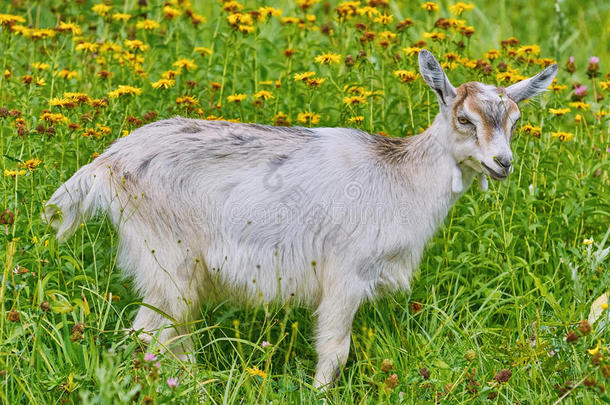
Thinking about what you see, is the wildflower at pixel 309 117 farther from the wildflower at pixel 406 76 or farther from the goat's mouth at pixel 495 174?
the goat's mouth at pixel 495 174

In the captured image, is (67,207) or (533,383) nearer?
(533,383)

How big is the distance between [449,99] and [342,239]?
0.97 metres

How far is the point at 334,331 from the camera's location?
182 inches

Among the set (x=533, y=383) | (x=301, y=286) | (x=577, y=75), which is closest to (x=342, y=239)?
(x=301, y=286)

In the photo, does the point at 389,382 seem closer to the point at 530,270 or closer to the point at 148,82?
the point at 530,270

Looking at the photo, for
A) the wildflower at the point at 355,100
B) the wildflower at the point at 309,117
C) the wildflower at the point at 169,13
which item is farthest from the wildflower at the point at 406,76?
the wildflower at the point at 169,13

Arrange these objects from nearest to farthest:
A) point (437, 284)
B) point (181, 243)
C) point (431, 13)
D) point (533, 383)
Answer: point (533, 383)
point (181, 243)
point (437, 284)
point (431, 13)

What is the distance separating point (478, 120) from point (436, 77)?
383 millimetres

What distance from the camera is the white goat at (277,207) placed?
4457mm

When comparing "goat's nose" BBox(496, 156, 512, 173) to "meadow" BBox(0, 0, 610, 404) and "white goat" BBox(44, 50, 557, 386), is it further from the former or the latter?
"meadow" BBox(0, 0, 610, 404)

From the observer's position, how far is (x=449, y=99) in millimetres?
4578

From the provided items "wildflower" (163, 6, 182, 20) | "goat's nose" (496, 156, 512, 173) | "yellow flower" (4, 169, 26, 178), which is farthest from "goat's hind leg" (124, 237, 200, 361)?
"wildflower" (163, 6, 182, 20)

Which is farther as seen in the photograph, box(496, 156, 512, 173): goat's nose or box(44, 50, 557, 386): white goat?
box(44, 50, 557, 386): white goat

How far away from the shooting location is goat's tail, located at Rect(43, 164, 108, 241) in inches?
175
